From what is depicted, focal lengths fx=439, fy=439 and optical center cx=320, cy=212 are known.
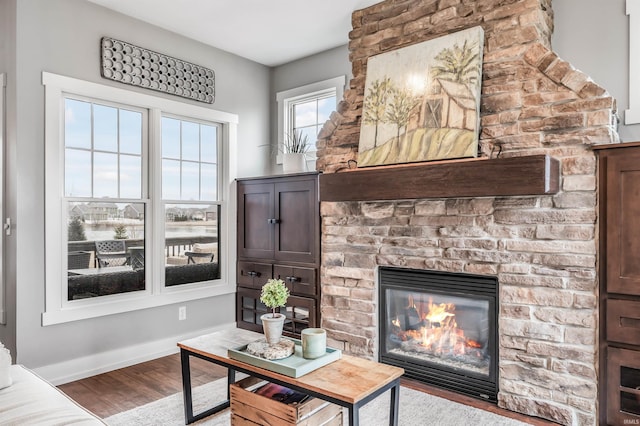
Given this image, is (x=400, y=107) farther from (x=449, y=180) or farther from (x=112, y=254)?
(x=112, y=254)

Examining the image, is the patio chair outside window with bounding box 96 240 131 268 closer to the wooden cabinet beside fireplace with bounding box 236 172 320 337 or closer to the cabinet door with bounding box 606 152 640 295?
the wooden cabinet beside fireplace with bounding box 236 172 320 337

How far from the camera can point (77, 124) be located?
3352 mm

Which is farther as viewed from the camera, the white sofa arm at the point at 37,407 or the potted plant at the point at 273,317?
the potted plant at the point at 273,317

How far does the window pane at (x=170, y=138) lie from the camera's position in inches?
154

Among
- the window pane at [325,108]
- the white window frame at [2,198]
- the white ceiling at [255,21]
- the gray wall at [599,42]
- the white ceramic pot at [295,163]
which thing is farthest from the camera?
the window pane at [325,108]

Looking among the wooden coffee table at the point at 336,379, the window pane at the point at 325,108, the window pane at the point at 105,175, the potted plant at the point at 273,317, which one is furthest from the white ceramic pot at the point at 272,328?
the window pane at the point at 325,108

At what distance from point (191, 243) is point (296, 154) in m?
1.29

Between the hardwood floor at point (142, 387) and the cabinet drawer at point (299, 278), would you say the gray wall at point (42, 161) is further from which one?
the cabinet drawer at point (299, 278)

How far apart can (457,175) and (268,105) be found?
8.93ft

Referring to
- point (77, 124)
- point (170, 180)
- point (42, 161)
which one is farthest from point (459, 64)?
point (42, 161)

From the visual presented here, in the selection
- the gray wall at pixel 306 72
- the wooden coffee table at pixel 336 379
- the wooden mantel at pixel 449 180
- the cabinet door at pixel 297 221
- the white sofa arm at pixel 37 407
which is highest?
the gray wall at pixel 306 72

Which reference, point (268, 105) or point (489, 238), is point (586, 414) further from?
point (268, 105)

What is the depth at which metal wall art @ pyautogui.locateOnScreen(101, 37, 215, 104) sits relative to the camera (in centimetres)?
346

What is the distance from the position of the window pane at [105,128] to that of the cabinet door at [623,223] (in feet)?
11.4
